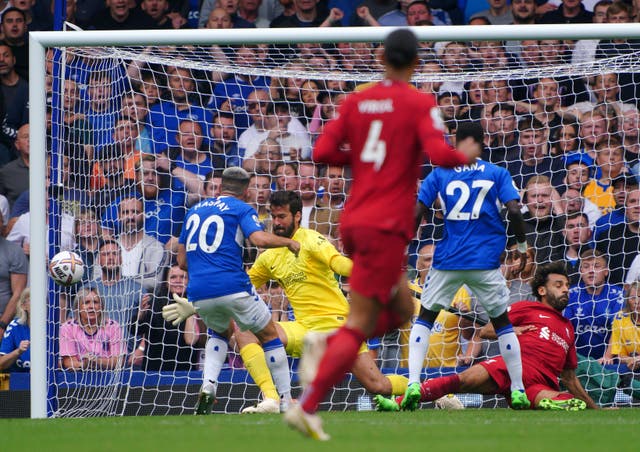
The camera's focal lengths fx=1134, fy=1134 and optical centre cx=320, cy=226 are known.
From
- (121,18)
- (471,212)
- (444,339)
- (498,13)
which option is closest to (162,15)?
(121,18)

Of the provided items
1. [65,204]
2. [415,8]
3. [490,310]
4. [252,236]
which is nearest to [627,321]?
[490,310]

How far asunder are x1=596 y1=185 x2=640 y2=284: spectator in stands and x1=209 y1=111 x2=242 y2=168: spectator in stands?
3.74 meters

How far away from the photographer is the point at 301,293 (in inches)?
385

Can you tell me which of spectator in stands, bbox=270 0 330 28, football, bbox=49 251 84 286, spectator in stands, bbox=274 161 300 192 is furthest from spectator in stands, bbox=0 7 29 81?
football, bbox=49 251 84 286

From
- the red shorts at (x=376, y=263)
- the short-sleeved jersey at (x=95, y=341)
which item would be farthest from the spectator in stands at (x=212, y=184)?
the red shorts at (x=376, y=263)

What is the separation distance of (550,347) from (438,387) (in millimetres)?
1013

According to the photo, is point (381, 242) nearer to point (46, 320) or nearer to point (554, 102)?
point (46, 320)

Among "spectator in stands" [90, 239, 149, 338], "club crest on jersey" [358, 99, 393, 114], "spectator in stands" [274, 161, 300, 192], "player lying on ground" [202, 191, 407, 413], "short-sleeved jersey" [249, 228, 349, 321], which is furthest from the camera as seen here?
"spectator in stands" [274, 161, 300, 192]

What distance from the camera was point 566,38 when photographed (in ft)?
31.1

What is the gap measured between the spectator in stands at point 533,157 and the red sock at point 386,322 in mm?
5659

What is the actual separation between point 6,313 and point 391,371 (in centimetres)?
399

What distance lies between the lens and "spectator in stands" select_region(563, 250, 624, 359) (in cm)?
1057

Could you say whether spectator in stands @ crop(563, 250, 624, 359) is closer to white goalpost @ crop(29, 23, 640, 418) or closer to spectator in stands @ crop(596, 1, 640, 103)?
white goalpost @ crop(29, 23, 640, 418)

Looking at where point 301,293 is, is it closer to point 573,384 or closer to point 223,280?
point 223,280
